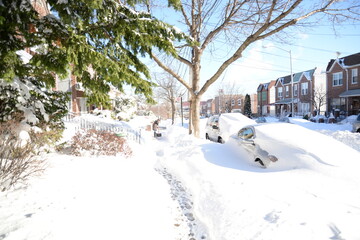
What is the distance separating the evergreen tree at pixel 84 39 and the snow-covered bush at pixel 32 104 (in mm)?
575

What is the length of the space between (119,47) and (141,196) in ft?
11.1

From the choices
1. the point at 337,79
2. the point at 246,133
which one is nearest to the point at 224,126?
the point at 246,133

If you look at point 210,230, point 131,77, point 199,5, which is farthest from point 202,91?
point 210,230

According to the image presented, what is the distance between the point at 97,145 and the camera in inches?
290

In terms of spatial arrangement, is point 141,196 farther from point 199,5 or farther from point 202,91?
point 199,5

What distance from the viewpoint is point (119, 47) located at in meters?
4.50

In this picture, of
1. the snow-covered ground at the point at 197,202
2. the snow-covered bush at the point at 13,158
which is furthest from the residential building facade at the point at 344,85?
the snow-covered bush at the point at 13,158

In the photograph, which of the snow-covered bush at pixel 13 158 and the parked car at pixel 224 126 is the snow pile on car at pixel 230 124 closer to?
the parked car at pixel 224 126

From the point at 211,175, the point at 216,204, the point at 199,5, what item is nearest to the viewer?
the point at 216,204

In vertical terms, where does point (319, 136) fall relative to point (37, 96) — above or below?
below

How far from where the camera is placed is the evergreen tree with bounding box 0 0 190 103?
3.33 meters

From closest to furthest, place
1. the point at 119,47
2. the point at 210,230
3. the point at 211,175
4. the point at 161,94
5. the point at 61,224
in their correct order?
the point at 61,224, the point at 210,230, the point at 119,47, the point at 211,175, the point at 161,94

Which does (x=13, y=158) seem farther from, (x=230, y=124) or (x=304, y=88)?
(x=304, y=88)

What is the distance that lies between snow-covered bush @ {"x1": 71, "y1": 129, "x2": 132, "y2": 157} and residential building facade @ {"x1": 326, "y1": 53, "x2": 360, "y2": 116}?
28.9 meters
